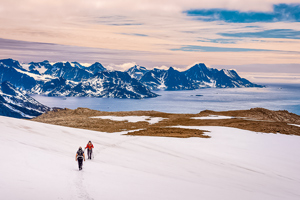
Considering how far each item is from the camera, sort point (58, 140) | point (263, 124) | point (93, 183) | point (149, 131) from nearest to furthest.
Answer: point (93, 183) < point (58, 140) < point (149, 131) < point (263, 124)

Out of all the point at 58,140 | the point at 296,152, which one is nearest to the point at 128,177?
the point at 58,140

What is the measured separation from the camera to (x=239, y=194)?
17.6 metres

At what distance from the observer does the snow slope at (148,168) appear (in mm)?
14211

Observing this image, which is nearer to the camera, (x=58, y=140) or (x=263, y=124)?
(x=58, y=140)

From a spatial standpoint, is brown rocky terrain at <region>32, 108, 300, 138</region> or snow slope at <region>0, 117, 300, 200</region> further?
brown rocky terrain at <region>32, 108, 300, 138</region>

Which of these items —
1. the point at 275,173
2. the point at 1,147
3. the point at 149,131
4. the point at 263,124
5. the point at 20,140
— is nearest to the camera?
the point at 1,147

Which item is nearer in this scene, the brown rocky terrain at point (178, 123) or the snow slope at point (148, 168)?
the snow slope at point (148, 168)

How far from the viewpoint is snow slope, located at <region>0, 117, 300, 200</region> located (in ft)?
46.6

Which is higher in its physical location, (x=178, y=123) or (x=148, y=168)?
(x=148, y=168)

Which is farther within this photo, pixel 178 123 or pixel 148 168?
pixel 178 123

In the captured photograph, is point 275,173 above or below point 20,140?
below

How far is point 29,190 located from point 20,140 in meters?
11.9

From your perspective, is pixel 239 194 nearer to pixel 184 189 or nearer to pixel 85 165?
pixel 184 189

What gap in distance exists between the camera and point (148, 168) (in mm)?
21750
